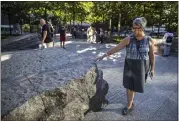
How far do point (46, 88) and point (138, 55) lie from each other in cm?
152

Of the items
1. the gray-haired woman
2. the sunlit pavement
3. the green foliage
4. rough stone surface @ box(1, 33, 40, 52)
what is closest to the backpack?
the sunlit pavement

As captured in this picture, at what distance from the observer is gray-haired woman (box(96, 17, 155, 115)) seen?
431cm

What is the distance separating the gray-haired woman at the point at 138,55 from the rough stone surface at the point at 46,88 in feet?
1.94

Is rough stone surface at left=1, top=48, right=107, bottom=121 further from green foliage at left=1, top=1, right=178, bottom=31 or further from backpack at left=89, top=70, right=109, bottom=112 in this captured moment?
green foliage at left=1, top=1, right=178, bottom=31

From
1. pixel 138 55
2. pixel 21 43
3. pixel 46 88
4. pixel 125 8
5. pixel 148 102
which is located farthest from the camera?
pixel 125 8

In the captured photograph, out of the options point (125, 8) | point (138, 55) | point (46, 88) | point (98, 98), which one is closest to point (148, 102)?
point (98, 98)

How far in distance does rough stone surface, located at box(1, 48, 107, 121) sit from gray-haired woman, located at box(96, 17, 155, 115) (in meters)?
0.59

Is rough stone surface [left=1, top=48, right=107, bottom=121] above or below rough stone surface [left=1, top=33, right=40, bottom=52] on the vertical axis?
above

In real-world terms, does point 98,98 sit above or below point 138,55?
below

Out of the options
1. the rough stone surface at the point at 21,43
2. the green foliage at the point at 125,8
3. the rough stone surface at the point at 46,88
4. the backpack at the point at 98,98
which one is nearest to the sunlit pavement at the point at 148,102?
the backpack at the point at 98,98

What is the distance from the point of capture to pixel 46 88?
395cm

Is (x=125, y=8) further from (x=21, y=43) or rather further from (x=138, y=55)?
(x=138, y=55)

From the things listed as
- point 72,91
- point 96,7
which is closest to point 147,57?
→ point 72,91

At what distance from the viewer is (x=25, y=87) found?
400 cm
